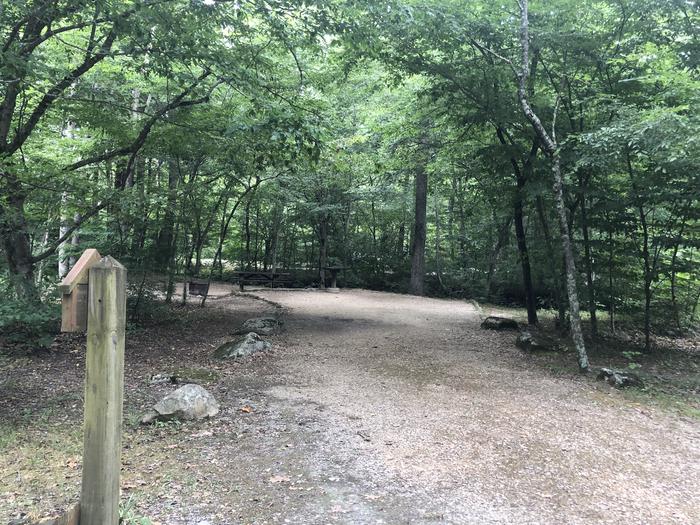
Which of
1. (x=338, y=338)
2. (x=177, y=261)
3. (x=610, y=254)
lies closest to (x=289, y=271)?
(x=177, y=261)

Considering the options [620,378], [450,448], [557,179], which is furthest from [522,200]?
[450,448]

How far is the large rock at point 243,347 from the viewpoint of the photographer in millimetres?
7352

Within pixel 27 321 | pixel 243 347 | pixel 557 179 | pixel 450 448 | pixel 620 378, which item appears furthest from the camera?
pixel 243 347

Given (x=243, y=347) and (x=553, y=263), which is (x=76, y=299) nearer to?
(x=243, y=347)

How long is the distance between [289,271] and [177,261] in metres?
9.30

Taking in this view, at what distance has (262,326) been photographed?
924 centimetres

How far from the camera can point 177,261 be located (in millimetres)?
10453

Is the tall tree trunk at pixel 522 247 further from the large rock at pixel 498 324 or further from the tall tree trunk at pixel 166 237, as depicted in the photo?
the tall tree trunk at pixel 166 237

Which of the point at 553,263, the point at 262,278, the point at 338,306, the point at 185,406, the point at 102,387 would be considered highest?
the point at 553,263

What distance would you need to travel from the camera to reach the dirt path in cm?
315

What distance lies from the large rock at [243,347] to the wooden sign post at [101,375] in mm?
4997

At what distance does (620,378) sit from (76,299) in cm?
649

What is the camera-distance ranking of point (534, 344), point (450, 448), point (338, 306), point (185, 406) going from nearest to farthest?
point (450, 448)
point (185, 406)
point (534, 344)
point (338, 306)

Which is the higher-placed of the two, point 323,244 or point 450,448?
point 323,244
